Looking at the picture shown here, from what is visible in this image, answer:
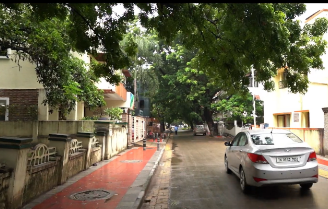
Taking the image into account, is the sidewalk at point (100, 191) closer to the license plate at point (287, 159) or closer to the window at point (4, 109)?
the license plate at point (287, 159)

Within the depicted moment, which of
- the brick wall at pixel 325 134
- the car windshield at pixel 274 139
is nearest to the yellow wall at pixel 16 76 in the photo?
the car windshield at pixel 274 139

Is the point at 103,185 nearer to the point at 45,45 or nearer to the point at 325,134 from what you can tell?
the point at 45,45

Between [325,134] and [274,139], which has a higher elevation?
[274,139]

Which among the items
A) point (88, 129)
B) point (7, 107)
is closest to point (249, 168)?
point (88, 129)

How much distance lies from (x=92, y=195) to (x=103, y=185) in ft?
3.30

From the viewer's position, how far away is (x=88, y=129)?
1123cm

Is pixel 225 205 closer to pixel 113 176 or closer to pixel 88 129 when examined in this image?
pixel 113 176

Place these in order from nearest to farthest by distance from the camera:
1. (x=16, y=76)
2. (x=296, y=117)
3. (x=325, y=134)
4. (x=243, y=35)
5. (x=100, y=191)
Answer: (x=243, y=35), (x=100, y=191), (x=16, y=76), (x=325, y=134), (x=296, y=117)

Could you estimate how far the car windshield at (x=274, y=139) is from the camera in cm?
646

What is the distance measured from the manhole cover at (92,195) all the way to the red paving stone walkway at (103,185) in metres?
0.14

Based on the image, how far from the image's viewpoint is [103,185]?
283 inches

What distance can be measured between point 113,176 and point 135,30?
1673cm

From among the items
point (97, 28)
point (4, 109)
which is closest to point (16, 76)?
point (4, 109)

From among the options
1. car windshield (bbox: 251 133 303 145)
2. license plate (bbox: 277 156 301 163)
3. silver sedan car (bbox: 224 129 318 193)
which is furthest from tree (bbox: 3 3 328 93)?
license plate (bbox: 277 156 301 163)
